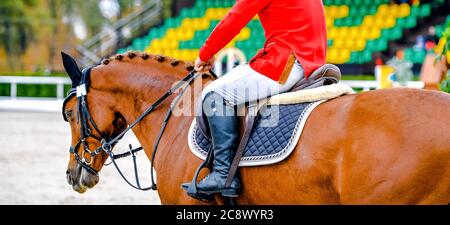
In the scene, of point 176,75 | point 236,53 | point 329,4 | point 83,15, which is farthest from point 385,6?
point 83,15

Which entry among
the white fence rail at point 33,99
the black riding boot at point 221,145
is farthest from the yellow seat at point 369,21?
the black riding boot at point 221,145

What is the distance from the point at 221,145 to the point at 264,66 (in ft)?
1.79

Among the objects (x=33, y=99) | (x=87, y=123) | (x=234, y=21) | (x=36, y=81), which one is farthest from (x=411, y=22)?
(x=234, y=21)

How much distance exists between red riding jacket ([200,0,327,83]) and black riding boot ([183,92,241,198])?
33cm

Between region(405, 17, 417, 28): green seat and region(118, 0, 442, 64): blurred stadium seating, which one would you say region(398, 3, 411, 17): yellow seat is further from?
region(405, 17, 417, 28): green seat

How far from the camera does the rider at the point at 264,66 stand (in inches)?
155

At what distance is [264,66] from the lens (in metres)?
4.01

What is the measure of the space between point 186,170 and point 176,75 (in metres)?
0.83

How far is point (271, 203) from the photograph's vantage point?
150 inches

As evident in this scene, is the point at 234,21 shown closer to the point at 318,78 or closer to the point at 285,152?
the point at 318,78

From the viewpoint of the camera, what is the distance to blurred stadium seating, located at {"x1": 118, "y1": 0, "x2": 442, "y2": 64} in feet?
70.6

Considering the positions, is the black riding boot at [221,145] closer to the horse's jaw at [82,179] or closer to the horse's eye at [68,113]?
the horse's jaw at [82,179]

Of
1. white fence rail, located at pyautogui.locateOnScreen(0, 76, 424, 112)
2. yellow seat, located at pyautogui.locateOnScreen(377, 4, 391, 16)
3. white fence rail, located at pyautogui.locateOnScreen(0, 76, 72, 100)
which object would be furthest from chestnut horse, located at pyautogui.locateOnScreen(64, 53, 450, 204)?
yellow seat, located at pyautogui.locateOnScreen(377, 4, 391, 16)
